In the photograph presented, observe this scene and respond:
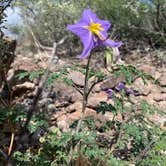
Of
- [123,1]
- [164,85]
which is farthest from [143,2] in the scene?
[164,85]

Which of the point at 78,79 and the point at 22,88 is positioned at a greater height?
the point at 78,79

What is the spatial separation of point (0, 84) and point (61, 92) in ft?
3.37

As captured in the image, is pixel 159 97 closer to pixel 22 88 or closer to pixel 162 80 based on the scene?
pixel 162 80

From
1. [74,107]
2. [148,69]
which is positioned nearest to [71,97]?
[74,107]

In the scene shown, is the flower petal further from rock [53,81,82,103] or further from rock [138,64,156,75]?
rock [138,64,156,75]

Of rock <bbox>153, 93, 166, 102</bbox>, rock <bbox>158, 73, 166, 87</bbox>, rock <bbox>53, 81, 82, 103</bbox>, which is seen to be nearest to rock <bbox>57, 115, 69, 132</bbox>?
rock <bbox>53, 81, 82, 103</bbox>

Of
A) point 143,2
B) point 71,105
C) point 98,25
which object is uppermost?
point 143,2

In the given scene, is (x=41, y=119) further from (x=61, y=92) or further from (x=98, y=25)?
(x=61, y=92)

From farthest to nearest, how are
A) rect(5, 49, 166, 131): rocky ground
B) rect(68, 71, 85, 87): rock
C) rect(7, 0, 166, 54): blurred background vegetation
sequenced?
rect(7, 0, 166, 54): blurred background vegetation → rect(68, 71, 85, 87): rock → rect(5, 49, 166, 131): rocky ground

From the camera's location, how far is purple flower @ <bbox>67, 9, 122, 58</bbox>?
2.01 m

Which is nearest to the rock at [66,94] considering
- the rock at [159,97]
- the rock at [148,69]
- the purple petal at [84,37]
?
the rock at [159,97]

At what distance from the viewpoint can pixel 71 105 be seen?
5312 mm

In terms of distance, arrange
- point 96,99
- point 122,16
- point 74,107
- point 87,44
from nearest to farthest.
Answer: point 87,44, point 74,107, point 96,99, point 122,16

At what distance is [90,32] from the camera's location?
6.83ft
